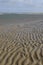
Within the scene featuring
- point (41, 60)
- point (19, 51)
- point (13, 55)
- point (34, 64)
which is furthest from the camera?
point (19, 51)

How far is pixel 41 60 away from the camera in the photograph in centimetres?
474

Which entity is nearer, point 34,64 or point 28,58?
point 34,64

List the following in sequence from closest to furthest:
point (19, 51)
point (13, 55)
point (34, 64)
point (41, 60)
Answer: point (34, 64) < point (41, 60) < point (13, 55) < point (19, 51)

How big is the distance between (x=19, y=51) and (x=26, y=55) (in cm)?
47

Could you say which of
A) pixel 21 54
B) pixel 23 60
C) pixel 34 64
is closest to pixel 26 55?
pixel 21 54

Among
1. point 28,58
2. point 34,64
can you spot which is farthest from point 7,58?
point 34,64

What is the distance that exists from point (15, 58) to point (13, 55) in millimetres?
293

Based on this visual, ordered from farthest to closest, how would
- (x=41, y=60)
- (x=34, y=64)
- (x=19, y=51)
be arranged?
1. (x=19, y=51)
2. (x=41, y=60)
3. (x=34, y=64)

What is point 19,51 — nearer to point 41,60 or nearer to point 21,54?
point 21,54

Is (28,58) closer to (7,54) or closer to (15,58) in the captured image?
(15,58)

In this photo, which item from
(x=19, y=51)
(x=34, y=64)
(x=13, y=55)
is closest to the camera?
(x=34, y=64)

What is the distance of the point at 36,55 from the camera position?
17.2 feet

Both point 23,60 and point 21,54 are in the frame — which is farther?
point 21,54

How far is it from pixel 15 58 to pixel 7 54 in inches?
18.4
